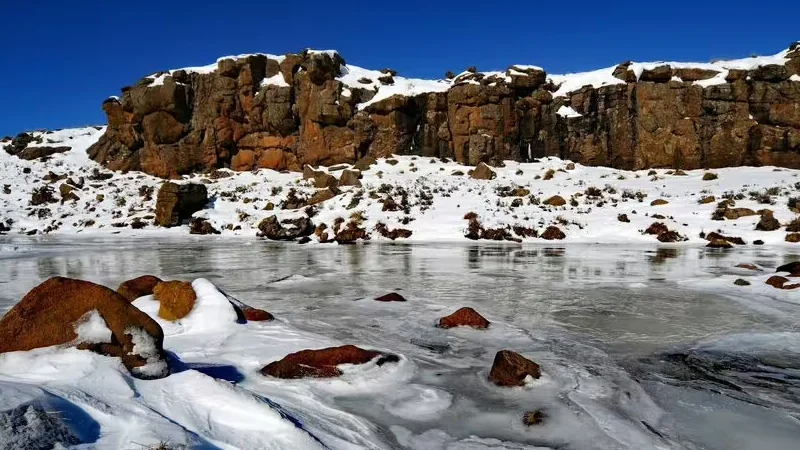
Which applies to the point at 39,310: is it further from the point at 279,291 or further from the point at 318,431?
the point at 279,291

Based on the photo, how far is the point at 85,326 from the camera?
3301 mm

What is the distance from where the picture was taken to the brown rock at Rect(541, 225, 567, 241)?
1916cm

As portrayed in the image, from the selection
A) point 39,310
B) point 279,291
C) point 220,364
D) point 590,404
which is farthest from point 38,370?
point 279,291

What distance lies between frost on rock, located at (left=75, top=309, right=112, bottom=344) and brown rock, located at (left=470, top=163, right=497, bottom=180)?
2854cm

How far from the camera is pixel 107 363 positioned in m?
3.04

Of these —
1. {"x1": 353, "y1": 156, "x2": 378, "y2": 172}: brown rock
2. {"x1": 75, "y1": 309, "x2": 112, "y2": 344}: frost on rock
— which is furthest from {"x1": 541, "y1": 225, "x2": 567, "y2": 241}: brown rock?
{"x1": 75, "y1": 309, "x2": 112, "y2": 344}: frost on rock

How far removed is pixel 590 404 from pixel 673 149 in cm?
3343

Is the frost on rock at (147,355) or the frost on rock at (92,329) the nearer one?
the frost on rock at (147,355)

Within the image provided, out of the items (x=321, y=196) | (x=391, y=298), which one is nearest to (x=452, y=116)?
(x=321, y=196)

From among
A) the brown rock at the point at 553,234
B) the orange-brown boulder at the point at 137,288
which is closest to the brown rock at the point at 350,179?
the brown rock at the point at 553,234

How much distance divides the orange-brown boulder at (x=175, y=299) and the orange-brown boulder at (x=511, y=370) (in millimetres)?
3465

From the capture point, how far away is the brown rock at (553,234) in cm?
1916

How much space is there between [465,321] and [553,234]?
1437 centimetres

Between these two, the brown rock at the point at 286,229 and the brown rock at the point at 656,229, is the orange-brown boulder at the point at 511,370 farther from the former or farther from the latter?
the brown rock at the point at 286,229
